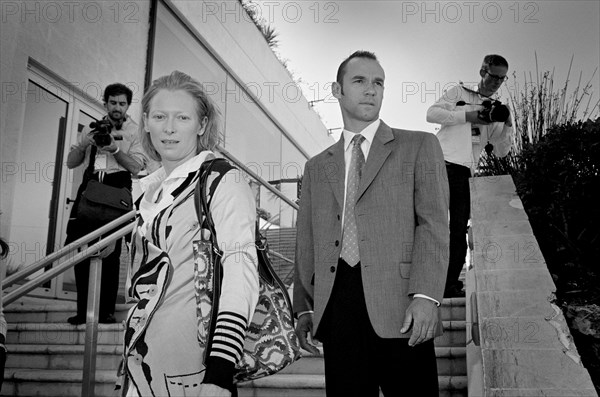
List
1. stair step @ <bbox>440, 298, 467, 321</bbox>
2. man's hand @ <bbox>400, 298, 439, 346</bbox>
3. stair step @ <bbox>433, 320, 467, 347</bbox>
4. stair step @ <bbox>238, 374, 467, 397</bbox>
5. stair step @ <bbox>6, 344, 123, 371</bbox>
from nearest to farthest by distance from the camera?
man's hand @ <bbox>400, 298, 439, 346</bbox>, stair step @ <bbox>238, 374, 467, 397</bbox>, stair step @ <bbox>433, 320, 467, 347</bbox>, stair step @ <bbox>6, 344, 123, 371</bbox>, stair step @ <bbox>440, 298, 467, 321</bbox>

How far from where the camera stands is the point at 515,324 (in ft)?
7.74

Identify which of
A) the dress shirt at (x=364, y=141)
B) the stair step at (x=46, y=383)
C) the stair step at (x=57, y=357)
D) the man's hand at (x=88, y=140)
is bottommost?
the stair step at (x=46, y=383)

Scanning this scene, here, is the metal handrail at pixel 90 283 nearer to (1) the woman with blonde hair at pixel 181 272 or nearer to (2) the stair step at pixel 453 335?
(1) the woman with blonde hair at pixel 181 272

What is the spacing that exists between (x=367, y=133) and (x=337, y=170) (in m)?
0.16

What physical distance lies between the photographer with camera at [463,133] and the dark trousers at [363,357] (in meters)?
2.13

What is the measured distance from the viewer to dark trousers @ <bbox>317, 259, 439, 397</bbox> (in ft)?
6.40

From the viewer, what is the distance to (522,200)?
4.15 metres

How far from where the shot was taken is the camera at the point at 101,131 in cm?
416

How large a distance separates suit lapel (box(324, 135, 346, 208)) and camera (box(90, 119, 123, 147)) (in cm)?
221

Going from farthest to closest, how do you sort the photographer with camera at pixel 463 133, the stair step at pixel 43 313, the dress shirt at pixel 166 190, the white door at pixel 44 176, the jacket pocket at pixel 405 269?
the white door at pixel 44 176 < the stair step at pixel 43 313 < the photographer with camera at pixel 463 133 < the jacket pocket at pixel 405 269 < the dress shirt at pixel 166 190

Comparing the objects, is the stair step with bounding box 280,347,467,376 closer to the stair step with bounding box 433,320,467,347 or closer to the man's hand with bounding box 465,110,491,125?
the stair step with bounding box 433,320,467,347

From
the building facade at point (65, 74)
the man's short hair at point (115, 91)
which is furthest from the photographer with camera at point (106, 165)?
the building facade at point (65, 74)

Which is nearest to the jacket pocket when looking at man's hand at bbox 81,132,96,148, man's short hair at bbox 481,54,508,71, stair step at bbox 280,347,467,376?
stair step at bbox 280,347,467,376

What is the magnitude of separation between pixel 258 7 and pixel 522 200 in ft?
25.7
